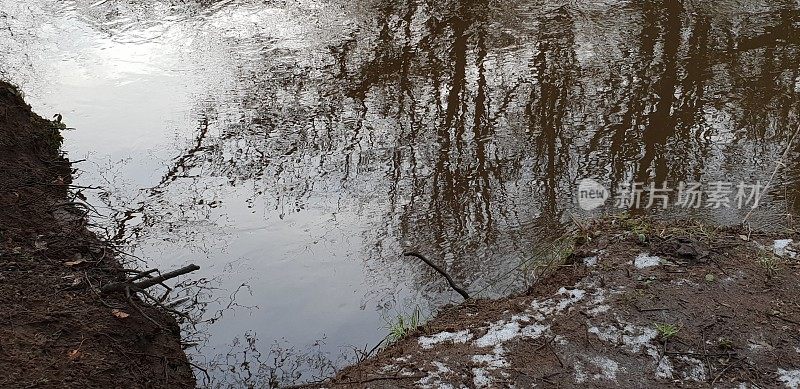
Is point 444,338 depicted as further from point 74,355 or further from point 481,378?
point 74,355

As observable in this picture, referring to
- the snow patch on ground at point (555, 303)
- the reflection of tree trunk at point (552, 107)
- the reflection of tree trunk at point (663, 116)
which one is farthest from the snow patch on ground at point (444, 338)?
the reflection of tree trunk at point (663, 116)

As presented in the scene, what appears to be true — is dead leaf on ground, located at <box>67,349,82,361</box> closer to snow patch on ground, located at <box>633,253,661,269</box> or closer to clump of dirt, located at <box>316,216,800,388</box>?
clump of dirt, located at <box>316,216,800,388</box>

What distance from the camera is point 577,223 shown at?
5.25 m

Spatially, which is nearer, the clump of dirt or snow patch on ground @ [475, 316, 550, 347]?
the clump of dirt

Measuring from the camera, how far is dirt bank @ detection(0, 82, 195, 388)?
145 inches

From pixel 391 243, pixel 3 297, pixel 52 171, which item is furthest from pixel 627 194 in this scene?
pixel 52 171

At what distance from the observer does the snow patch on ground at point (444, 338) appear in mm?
4090

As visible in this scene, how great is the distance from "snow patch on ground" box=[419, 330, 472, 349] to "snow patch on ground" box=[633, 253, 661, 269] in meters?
1.35

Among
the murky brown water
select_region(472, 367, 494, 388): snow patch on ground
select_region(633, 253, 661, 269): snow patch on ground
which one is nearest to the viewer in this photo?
select_region(472, 367, 494, 388): snow patch on ground

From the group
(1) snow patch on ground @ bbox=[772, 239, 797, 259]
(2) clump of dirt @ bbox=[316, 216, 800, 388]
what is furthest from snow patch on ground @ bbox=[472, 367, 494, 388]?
(1) snow patch on ground @ bbox=[772, 239, 797, 259]

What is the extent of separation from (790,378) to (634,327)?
837mm

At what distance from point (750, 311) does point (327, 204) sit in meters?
3.73

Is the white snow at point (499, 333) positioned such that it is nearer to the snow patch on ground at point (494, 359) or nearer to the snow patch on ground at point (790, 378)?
the snow patch on ground at point (494, 359)

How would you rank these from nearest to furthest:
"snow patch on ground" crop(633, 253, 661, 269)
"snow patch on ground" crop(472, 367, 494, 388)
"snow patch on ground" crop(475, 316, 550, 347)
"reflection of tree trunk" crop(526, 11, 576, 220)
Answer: "snow patch on ground" crop(472, 367, 494, 388)
"snow patch on ground" crop(475, 316, 550, 347)
"snow patch on ground" crop(633, 253, 661, 269)
"reflection of tree trunk" crop(526, 11, 576, 220)
